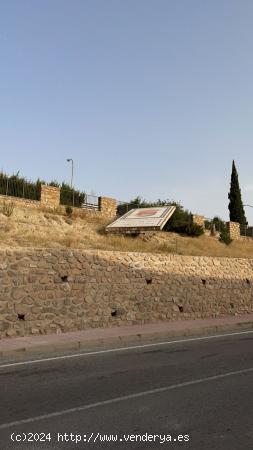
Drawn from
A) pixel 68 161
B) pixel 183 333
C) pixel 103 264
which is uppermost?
pixel 68 161

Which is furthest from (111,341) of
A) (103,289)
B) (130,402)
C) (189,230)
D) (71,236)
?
(189,230)

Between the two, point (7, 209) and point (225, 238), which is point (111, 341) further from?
point (225, 238)

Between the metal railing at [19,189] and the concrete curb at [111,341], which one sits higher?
the metal railing at [19,189]

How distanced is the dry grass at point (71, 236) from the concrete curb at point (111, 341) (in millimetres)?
5917

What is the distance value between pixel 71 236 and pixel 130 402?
1904 centimetres

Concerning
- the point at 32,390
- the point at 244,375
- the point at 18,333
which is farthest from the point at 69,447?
the point at 18,333

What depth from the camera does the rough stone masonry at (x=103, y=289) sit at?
14.3 metres

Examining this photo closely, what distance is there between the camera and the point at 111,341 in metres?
13.6

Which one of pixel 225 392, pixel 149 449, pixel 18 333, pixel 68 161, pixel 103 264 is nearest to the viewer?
pixel 149 449

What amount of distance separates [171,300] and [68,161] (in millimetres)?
33733

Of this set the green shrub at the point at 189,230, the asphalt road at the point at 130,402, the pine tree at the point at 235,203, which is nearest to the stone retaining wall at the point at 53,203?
the green shrub at the point at 189,230

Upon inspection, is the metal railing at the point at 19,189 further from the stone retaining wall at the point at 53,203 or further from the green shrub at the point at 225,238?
the green shrub at the point at 225,238

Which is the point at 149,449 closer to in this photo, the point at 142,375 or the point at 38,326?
the point at 142,375

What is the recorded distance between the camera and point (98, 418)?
6094 millimetres
